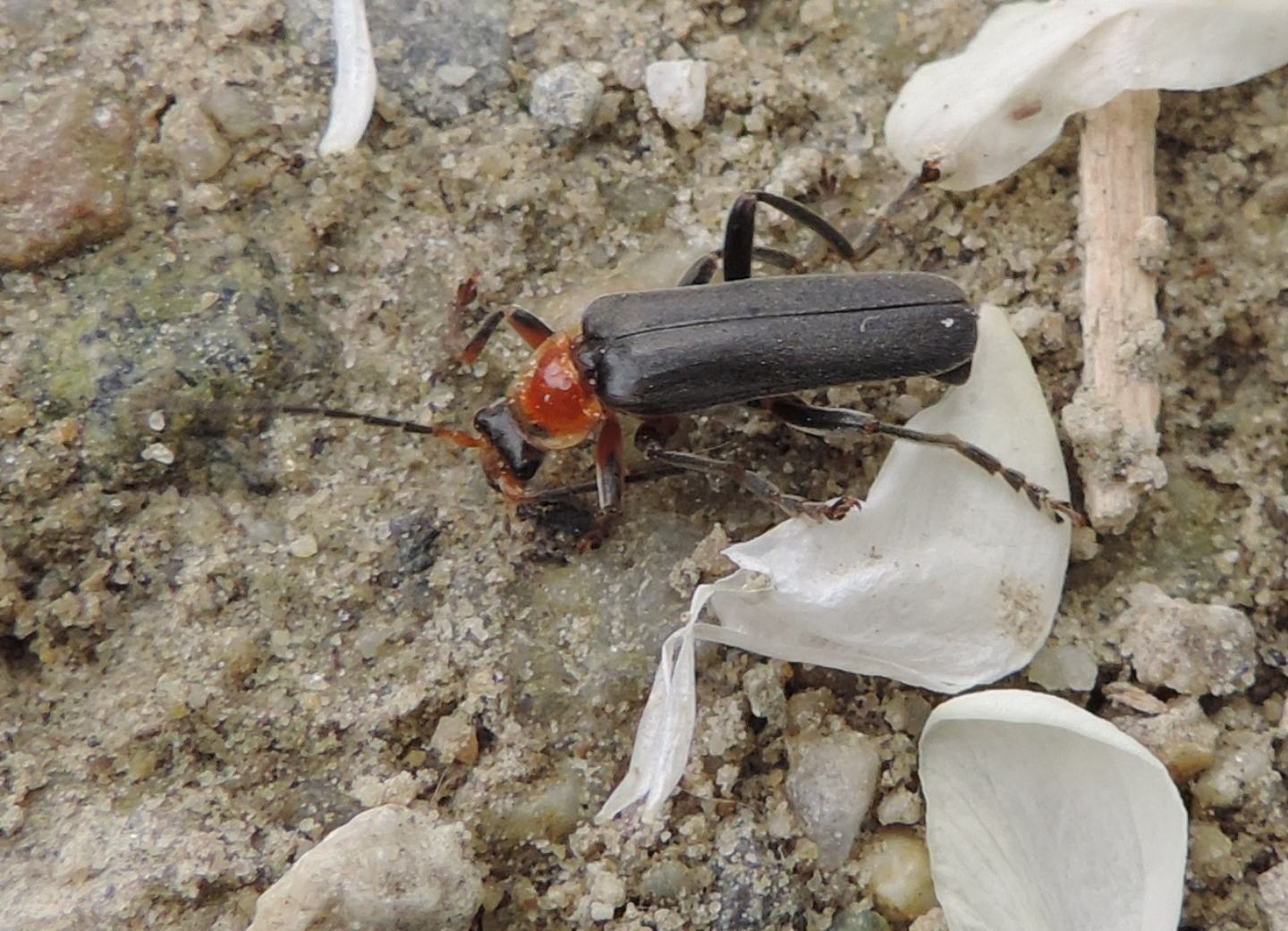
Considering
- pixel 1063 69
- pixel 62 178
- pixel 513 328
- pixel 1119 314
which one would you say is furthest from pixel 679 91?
pixel 62 178

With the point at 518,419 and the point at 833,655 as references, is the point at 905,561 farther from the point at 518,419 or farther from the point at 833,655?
the point at 518,419

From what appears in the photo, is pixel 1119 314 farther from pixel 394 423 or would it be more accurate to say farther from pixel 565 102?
pixel 394 423

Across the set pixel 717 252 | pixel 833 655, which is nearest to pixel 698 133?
pixel 717 252

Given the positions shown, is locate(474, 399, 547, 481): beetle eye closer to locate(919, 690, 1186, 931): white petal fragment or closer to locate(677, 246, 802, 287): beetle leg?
locate(677, 246, 802, 287): beetle leg

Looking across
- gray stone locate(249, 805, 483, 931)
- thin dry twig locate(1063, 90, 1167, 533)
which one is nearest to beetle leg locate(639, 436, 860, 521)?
thin dry twig locate(1063, 90, 1167, 533)

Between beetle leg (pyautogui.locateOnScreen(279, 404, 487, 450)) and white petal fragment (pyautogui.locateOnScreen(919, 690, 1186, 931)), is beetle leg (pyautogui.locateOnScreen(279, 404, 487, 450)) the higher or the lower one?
the higher one
